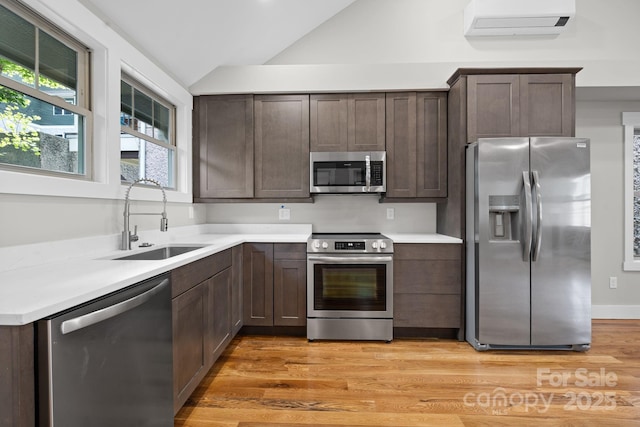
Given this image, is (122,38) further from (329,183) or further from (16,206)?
(329,183)

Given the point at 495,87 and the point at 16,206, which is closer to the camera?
the point at 16,206

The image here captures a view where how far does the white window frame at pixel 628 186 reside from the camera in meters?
3.57

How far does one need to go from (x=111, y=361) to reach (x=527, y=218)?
109 inches

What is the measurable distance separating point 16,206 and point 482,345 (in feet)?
10.3

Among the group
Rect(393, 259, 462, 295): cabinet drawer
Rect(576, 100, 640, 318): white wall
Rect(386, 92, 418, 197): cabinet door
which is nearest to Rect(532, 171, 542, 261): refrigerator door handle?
Rect(393, 259, 462, 295): cabinet drawer

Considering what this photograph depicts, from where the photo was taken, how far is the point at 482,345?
2.79 metres

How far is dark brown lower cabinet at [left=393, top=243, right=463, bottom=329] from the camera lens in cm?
302

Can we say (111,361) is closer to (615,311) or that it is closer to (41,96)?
(41,96)

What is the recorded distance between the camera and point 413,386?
2.25m

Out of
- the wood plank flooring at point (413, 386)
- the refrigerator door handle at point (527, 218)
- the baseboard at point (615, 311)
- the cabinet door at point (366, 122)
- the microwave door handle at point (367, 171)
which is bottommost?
the wood plank flooring at point (413, 386)

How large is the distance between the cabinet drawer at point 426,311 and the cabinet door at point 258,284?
1120mm

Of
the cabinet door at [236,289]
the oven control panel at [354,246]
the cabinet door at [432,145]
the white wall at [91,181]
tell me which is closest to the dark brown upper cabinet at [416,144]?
the cabinet door at [432,145]

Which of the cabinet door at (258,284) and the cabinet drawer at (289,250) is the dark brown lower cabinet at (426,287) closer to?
the cabinet drawer at (289,250)

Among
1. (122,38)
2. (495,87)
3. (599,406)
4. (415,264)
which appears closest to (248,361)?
(415,264)
